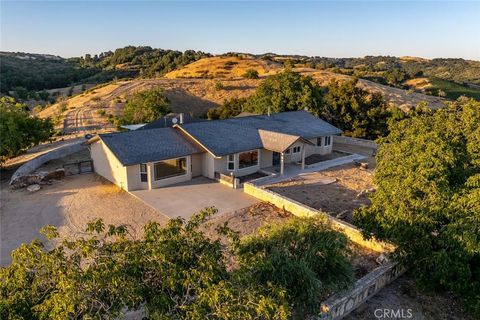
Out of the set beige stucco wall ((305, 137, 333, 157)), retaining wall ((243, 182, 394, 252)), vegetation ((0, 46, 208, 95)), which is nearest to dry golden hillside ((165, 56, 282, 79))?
vegetation ((0, 46, 208, 95))

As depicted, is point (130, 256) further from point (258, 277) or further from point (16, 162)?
point (16, 162)

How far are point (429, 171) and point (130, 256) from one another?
967 cm

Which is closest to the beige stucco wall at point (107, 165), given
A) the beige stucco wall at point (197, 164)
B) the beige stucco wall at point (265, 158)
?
the beige stucco wall at point (197, 164)

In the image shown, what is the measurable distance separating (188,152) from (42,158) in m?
12.7

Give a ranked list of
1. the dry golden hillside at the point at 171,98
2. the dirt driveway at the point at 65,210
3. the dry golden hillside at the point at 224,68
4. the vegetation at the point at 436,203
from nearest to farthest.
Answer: the vegetation at the point at 436,203 → the dirt driveway at the point at 65,210 → the dry golden hillside at the point at 171,98 → the dry golden hillside at the point at 224,68

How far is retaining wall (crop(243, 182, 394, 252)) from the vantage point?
1377 centimetres

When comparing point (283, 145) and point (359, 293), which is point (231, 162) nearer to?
point (283, 145)

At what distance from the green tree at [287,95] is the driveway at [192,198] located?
1728cm

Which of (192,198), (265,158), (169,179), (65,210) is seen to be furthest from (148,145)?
(265,158)

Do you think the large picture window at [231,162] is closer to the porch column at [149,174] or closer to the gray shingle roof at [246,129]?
the gray shingle roof at [246,129]

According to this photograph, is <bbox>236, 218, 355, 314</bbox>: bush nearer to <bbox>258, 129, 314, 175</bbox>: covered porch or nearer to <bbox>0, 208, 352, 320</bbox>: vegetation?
<bbox>0, 208, 352, 320</bbox>: vegetation

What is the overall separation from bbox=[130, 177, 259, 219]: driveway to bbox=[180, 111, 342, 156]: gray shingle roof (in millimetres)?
2489

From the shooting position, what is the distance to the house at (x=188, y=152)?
2066 centimetres

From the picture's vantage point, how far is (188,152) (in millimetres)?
21891
